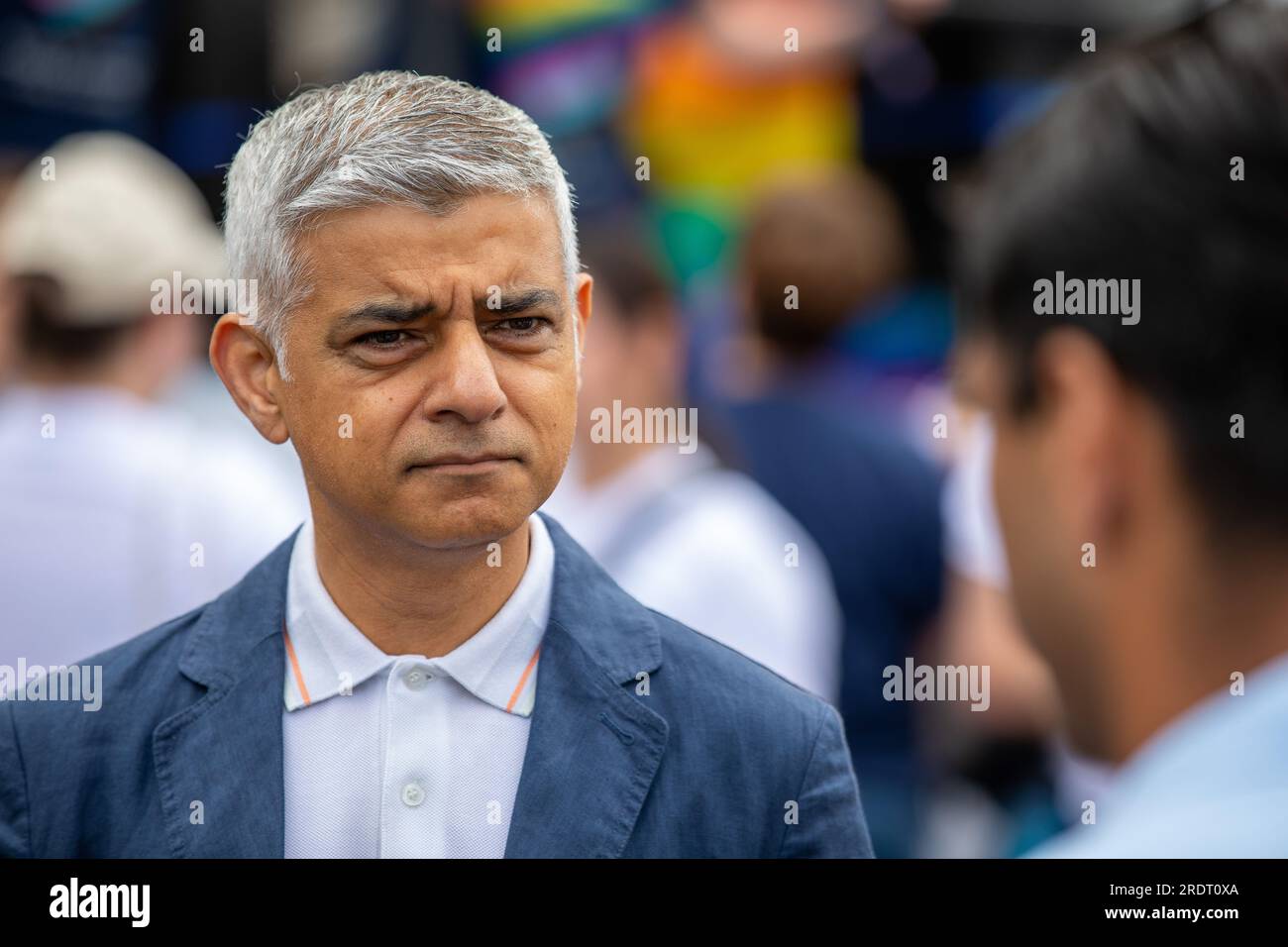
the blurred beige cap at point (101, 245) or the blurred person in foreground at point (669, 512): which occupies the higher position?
the blurred beige cap at point (101, 245)

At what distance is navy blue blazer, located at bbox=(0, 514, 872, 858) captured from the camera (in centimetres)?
191

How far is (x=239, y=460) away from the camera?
10.2ft

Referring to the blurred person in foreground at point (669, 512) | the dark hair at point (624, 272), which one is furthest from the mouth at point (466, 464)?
the dark hair at point (624, 272)

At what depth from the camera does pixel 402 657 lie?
201 cm

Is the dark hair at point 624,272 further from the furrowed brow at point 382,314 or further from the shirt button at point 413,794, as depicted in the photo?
the shirt button at point 413,794

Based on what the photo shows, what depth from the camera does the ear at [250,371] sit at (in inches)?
82.0

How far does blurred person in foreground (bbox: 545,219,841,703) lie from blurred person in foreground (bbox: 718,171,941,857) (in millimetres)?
90

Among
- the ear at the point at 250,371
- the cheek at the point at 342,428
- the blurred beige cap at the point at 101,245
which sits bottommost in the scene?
the cheek at the point at 342,428

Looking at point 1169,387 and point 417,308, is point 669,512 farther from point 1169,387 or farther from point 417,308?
point 1169,387

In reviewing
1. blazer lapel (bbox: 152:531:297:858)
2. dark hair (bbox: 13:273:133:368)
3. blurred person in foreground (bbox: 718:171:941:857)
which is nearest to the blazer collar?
Result: blazer lapel (bbox: 152:531:297:858)

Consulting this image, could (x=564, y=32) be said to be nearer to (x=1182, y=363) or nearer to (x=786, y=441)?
(x=786, y=441)

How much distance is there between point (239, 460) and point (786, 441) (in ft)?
4.76

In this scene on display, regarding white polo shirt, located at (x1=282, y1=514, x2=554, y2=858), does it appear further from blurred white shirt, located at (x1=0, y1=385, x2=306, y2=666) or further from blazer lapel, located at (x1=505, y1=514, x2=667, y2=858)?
blurred white shirt, located at (x1=0, y1=385, x2=306, y2=666)

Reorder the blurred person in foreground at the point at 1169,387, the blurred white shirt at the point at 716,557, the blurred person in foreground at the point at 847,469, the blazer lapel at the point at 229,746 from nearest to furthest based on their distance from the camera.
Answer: the blurred person in foreground at the point at 1169,387 → the blazer lapel at the point at 229,746 → the blurred white shirt at the point at 716,557 → the blurred person in foreground at the point at 847,469
